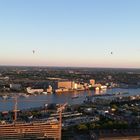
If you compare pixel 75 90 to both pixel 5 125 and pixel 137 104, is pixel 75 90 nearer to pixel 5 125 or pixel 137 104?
pixel 137 104

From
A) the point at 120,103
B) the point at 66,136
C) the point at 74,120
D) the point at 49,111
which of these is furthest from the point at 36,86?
the point at 66,136

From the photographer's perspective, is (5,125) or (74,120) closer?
(5,125)

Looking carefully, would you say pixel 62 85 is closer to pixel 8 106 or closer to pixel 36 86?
pixel 36 86

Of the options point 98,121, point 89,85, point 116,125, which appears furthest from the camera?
point 89,85

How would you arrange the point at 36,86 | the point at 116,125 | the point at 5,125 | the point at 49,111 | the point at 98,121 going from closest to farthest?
the point at 5,125 → the point at 116,125 → the point at 98,121 → the point at 49,111 → the point at 36,86

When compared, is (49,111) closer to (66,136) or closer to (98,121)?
(98,121)

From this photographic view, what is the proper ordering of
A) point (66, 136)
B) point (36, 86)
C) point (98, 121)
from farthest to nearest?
point (36, 86) < point (98, 121) < point (66, 136)

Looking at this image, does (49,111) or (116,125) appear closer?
(116,125)

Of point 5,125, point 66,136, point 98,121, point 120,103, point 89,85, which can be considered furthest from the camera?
point 89,85

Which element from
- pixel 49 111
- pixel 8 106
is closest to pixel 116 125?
pixel 49 111
